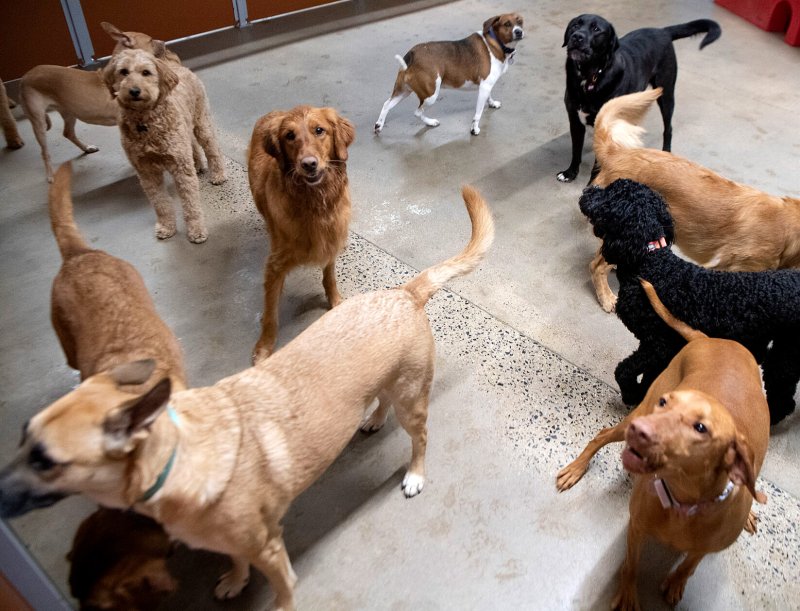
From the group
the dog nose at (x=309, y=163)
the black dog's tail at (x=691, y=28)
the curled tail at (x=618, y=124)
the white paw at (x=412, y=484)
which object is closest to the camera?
the white paw at (x=412, y=484)

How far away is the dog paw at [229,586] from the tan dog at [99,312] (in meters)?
0.73

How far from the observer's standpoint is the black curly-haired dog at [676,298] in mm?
2264

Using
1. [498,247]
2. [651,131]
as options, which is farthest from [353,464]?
[651,131]

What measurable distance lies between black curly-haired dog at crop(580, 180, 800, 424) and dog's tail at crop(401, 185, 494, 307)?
0.61 metres

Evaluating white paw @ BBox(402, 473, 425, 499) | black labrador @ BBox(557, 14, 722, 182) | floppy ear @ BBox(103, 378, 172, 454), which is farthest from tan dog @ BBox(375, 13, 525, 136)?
floppy ear @ BBox(103, 378, 172, 454)

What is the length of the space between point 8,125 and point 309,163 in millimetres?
3425

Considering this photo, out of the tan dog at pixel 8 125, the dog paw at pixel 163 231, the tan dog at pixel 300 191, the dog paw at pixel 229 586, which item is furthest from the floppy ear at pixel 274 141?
the tan dog at pixel 8 125

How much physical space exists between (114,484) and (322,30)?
6.54 m

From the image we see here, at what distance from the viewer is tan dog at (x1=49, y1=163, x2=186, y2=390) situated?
1992 mm

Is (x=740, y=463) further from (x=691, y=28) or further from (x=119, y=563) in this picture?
(x=691, y=28)

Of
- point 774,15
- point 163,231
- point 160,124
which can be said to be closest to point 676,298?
point 160,124

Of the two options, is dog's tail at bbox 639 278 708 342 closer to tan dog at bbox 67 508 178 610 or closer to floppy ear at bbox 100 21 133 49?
tan dog at bbox 67 508 178 610

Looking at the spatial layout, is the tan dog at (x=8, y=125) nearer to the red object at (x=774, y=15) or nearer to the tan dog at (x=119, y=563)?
the tan dog at (x=119, y=563)

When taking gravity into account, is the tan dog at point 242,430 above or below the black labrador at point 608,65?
below
